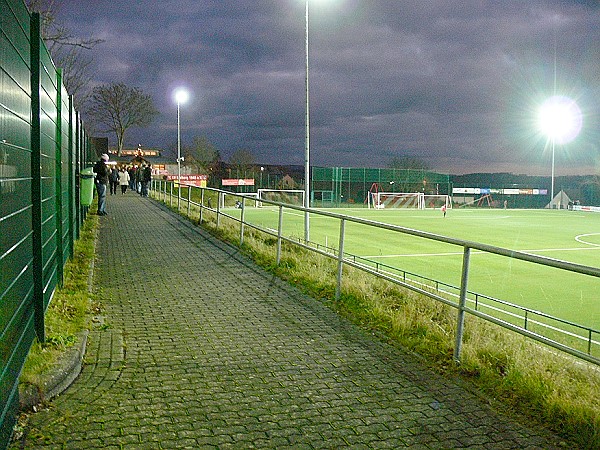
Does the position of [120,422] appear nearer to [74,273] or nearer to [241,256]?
[74,273]

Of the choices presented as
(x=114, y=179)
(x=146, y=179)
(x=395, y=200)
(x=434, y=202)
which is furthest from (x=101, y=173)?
(x=434, y=202)

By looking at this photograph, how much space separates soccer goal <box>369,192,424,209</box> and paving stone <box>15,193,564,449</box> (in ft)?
194

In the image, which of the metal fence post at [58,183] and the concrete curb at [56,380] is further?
the metal fence post at [58,183]

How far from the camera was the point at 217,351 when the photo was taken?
585 cm

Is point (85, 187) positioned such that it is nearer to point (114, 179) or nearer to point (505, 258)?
point (505, 258)

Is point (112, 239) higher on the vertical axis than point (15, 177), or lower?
lower

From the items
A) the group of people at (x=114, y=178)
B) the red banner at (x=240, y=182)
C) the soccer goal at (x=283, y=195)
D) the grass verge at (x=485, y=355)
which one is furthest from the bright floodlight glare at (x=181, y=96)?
the red banner at (x=240, y=182)

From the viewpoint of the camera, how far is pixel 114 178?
35.5 metres

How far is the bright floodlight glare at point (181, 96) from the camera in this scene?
36781 millimetres

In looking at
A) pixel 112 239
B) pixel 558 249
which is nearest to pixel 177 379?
pixel 112 239

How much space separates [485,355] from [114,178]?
106 feet

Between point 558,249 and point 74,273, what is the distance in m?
23.4

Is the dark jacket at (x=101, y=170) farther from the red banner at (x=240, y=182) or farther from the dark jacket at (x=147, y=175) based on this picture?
the red banner at (x=240, y=182)

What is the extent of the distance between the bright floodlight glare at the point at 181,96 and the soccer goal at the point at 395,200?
32.3m
